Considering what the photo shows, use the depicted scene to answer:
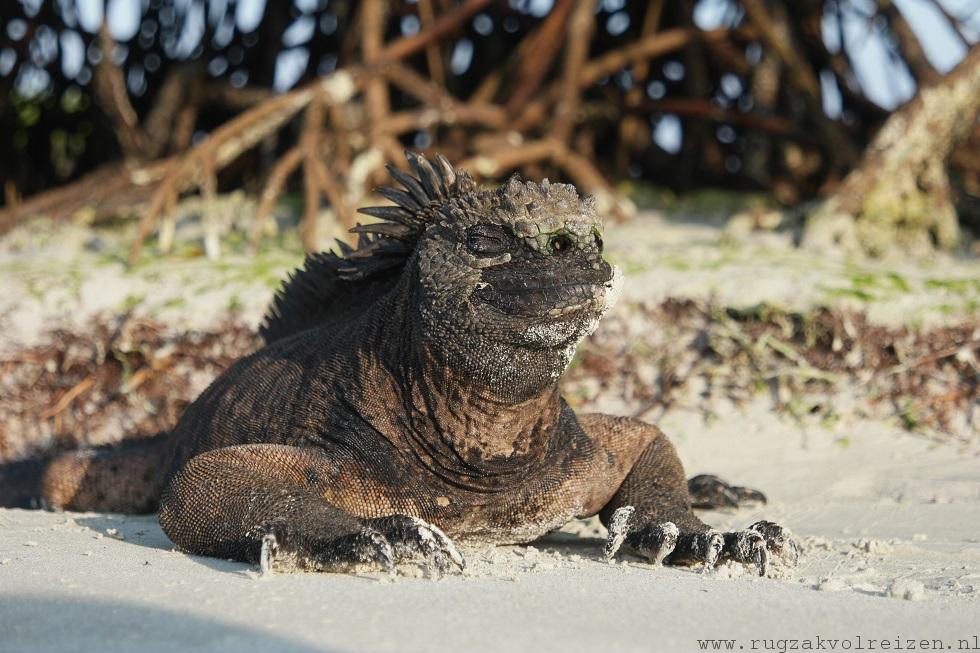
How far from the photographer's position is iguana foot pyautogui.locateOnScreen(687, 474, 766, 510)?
487cm

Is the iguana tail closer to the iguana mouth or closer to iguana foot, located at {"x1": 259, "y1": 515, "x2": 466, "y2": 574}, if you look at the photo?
iguana foot, located at {"x1": 259, "y1": 515, "x2": 466, "y2": 574}

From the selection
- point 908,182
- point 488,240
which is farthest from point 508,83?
point 488,240

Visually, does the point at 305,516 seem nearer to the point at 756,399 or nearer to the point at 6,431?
the point at 756,399

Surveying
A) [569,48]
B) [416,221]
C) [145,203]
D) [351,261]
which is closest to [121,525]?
[351,261]

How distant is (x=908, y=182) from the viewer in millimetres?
8195

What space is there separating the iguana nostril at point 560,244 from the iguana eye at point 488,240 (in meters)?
0.13

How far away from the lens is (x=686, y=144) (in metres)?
10.8

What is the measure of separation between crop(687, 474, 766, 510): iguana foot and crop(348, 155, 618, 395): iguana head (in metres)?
1.46

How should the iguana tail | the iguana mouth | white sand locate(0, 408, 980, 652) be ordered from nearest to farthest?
white sand locate(0, 408, 980, 652), the iguana mouth, the iguana tail

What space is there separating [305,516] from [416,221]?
1025 millimetres

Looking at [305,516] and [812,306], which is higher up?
[812,306]

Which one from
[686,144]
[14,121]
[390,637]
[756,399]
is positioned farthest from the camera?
[14,121]

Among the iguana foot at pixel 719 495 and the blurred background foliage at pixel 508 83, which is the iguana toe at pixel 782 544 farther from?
the blurred background foliage at pixel 508 83

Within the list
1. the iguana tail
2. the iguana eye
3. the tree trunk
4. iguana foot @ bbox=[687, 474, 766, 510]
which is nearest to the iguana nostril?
the iguana eye
